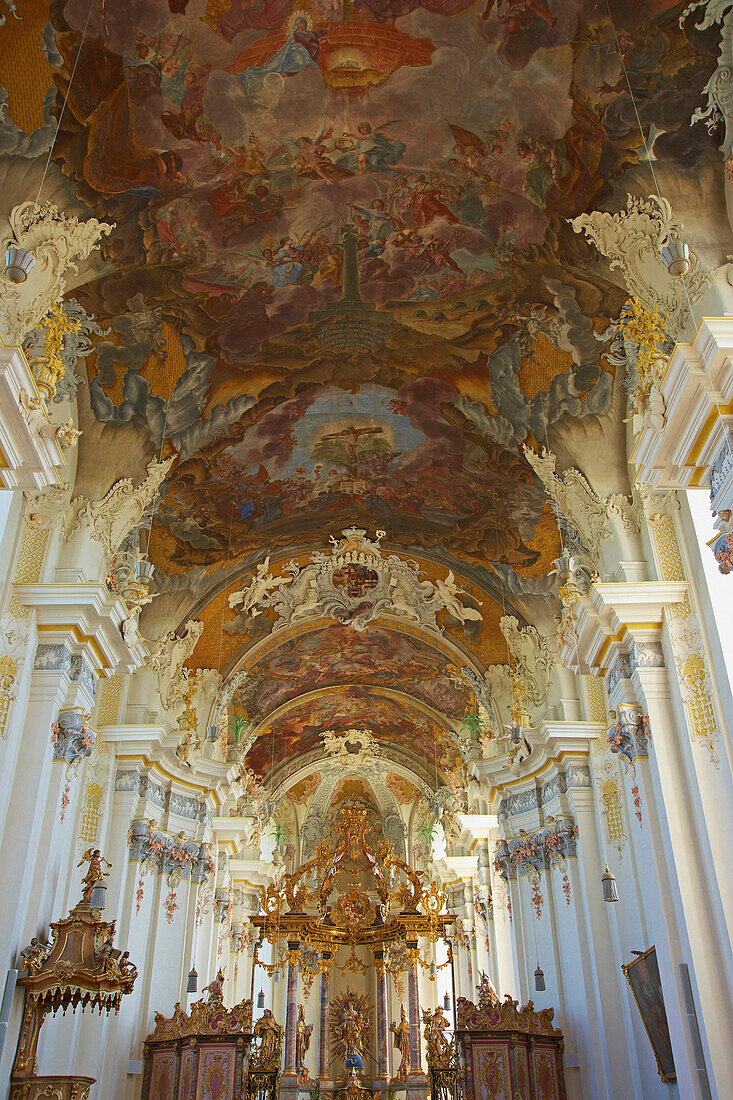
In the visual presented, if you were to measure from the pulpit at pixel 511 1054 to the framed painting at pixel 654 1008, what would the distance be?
9.69 ft

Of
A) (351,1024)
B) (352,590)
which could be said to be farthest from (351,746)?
(352,590)

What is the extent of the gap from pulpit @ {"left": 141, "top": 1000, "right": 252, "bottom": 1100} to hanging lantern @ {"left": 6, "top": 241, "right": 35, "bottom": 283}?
11082 millimetres

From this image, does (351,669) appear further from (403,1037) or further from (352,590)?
(403,1037)

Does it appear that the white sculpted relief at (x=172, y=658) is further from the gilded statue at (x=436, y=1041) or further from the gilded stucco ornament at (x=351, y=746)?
the gilded stucco ornament at (x=351, y=746)

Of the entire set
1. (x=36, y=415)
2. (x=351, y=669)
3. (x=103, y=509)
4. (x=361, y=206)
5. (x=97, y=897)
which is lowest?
(x=97, y=897)

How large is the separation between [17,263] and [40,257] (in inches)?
Answer: 38.4

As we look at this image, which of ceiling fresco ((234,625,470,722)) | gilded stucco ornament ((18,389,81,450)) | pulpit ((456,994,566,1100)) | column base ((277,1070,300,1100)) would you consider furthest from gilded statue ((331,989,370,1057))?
gilded stucco ornament ((18,389,81,450))

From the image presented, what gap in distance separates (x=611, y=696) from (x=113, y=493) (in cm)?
696

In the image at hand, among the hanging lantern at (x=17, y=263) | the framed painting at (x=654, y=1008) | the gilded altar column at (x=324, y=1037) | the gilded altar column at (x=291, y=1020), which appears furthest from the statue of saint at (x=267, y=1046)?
the hanging lantern at (x=17, y=263)

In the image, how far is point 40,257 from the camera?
29.3 feet

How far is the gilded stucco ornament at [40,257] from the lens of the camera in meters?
8.27

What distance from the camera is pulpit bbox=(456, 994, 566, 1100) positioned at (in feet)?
44.7

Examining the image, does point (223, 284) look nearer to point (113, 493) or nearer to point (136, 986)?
point (113, 493)

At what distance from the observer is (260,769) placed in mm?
26594
